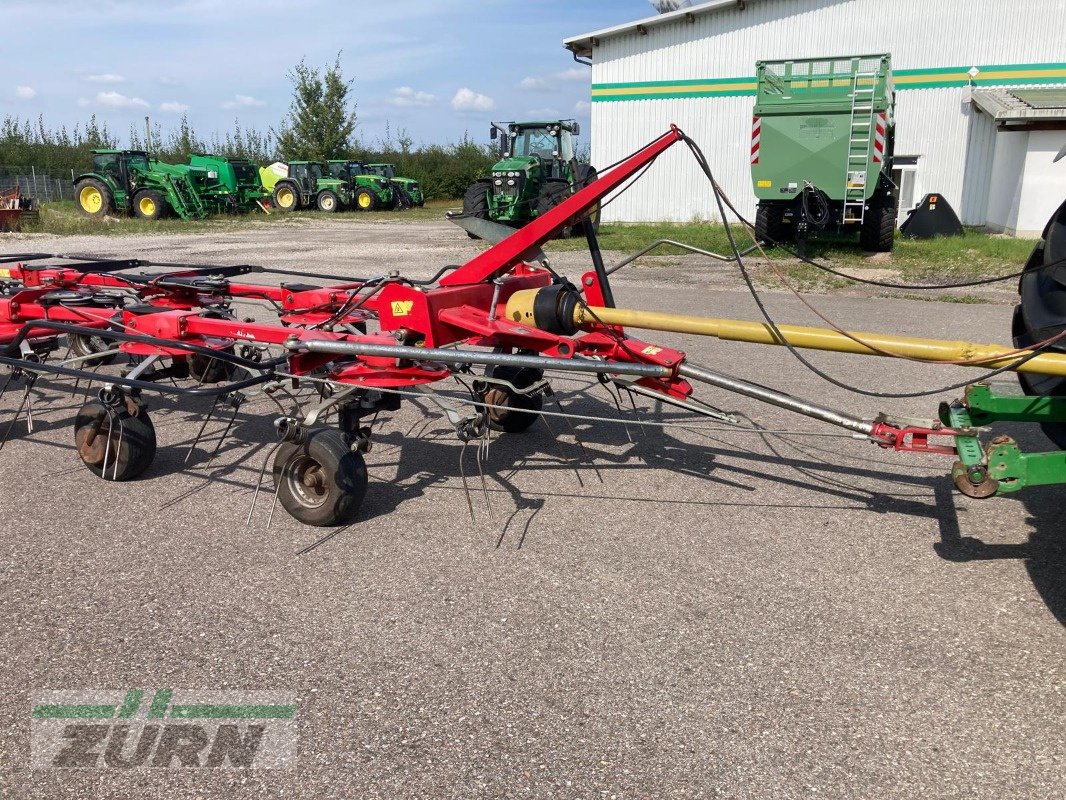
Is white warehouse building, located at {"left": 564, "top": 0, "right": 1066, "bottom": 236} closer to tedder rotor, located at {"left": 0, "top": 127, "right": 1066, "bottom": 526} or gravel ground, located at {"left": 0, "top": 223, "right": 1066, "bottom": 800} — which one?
gravel ground, located at {"left": 0, "top": 223, "right": 1066, "bottom": 800}

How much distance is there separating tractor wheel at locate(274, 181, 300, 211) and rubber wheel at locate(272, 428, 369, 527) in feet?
98.8

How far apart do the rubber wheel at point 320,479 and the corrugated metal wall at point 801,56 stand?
807 inches

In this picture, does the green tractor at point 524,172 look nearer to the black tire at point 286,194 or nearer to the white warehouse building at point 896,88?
the white warehouse building at point 896,88

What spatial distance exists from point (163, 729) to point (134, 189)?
2705 centimetres

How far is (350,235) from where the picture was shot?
2277 cm

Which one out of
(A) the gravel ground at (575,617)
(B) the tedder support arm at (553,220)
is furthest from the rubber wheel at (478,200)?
(B) the tedder support arm at (553,220)

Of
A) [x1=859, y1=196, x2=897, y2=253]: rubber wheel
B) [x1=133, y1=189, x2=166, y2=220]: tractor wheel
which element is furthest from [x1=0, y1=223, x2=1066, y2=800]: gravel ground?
[x1=133, y1=189, x2=166, y2=220]: tractor wheel

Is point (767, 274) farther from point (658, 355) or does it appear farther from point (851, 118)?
point (658, 355)

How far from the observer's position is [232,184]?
96.0ft

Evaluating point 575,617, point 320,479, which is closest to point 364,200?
point 320,479

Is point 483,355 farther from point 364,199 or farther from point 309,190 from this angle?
point 309,190

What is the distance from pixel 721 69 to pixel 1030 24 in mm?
7351

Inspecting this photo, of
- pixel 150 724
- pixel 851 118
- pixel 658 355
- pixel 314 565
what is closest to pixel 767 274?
pixel 851 118

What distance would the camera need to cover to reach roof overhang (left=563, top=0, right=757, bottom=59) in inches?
896
